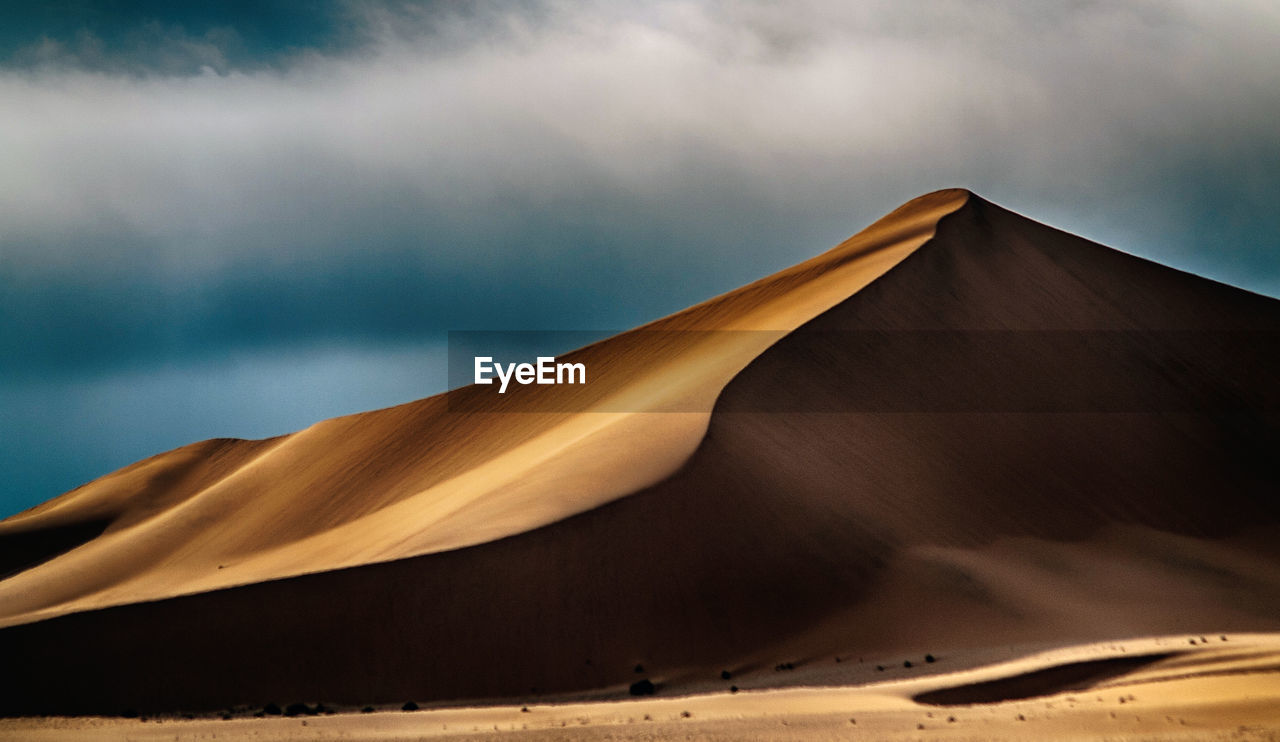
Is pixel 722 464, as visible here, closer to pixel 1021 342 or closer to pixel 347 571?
pixel 347 571

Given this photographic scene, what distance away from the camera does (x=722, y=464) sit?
26.7m

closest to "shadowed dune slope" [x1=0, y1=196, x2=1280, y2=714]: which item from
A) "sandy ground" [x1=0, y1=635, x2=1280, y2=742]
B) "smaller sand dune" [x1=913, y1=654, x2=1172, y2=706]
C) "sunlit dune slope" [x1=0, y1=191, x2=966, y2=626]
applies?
"sunlit dune slope" [x1=0, y1=191, x2=966, y2=626]

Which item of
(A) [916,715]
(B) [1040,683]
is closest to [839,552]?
(B) [1040,683]

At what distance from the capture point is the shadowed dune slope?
74.7ft

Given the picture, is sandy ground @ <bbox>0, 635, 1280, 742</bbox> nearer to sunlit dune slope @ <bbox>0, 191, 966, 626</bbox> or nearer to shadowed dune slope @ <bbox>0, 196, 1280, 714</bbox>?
shadowed dune slope @ <bbox>0, 196, 1280, 714</bbox>

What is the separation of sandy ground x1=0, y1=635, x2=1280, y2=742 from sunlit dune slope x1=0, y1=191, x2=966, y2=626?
7.98m

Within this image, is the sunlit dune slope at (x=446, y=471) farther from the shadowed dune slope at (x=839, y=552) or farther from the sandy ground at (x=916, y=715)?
the sandy ground at (x=916, y=715)

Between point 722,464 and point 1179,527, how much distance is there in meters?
12.6

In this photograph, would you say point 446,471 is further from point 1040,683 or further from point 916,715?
point 916,715

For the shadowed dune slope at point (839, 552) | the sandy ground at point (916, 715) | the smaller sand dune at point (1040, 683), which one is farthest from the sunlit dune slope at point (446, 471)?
the smaller sand dune at point (1040, 683)

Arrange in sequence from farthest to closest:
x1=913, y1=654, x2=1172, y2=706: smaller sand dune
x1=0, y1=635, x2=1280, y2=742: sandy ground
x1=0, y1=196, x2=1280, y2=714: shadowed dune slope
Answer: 1. x1=0, y1=196, x2=1280, y2=714: shadowed dune slope
2. x1=913, y1=654, x2=1172, y2=706: smaller sand dune
3. x1=0, y1=635, x2=1280, y2=742: sandy ground

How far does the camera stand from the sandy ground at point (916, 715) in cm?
1359

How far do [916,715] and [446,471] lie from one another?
22.1 meters

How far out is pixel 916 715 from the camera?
15.1 metres
